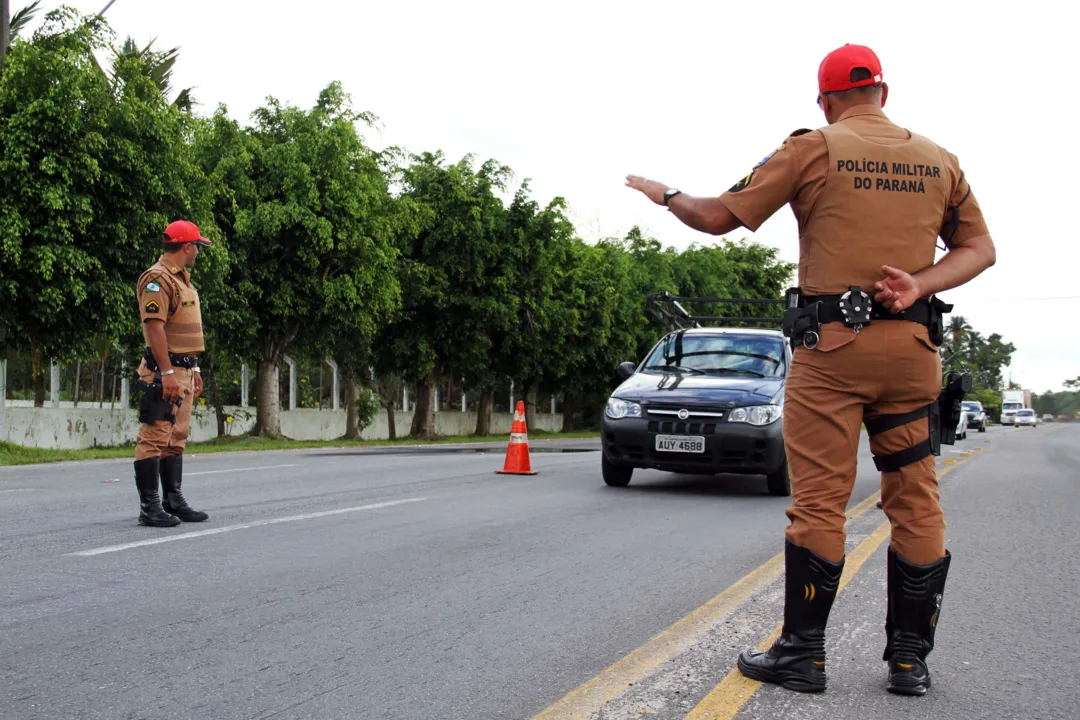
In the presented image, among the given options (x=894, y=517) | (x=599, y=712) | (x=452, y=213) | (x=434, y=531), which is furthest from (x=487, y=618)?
(x=452, y=213)

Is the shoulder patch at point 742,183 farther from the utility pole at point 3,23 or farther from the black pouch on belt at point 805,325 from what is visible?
the utility pole at point 3,23

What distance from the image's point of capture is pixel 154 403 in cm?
690

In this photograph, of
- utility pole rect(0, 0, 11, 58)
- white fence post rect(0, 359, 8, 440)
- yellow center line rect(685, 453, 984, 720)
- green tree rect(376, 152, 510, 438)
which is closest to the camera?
yellow center line rect(685, 453, 984, 720)

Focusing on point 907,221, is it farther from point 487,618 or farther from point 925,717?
point 487,618

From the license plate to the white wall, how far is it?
15875 millimetres

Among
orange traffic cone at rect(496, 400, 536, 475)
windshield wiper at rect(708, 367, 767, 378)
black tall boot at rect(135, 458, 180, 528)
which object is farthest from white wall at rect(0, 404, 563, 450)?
black tall boot at rect(135, 458, 180, 528)

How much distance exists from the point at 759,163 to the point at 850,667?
5.98ft

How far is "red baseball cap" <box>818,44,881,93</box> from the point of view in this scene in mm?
3717

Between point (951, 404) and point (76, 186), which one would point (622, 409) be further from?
point (76, 186)

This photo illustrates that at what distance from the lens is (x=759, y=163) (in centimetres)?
365

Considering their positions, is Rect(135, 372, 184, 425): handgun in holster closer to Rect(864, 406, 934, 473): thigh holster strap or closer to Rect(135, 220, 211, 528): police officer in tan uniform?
Rect(135, 220, 211, 528): police officer in tan uniform

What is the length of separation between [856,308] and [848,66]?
34.7 inches

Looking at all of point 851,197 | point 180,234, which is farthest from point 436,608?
point 180,234

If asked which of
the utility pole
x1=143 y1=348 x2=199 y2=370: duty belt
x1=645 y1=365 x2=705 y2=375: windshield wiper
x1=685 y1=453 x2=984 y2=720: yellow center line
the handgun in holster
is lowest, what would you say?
x1=685 y1=453 x2=984 y2=720: yellow center line
